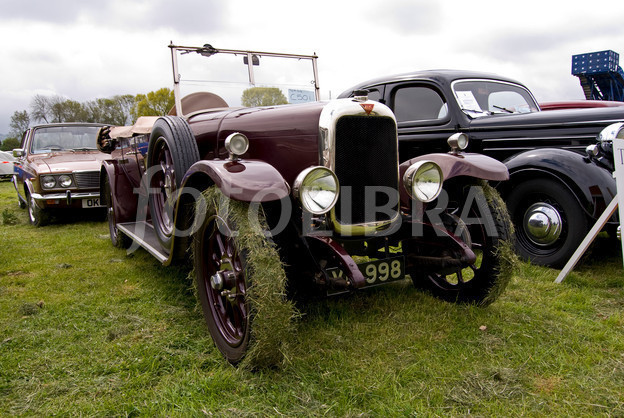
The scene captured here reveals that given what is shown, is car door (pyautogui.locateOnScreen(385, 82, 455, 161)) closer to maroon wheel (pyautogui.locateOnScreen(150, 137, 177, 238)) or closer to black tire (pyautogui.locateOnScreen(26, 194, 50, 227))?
maroon wheel (pyautogui.locateOnScreen(150, 137, 177, 238))

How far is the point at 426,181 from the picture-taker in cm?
269

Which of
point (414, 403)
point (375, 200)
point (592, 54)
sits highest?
point (592, 54)

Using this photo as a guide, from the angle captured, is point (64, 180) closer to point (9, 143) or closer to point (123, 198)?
point (123, 198)

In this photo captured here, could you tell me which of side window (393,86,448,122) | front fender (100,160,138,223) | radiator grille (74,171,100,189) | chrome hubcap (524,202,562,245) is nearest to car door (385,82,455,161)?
side window (393,86,448,122)

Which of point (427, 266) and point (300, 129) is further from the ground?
point (300, 129)

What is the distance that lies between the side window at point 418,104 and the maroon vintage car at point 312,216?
189 cm

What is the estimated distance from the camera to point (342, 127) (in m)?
2.52

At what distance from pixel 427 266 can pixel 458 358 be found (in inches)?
22.9

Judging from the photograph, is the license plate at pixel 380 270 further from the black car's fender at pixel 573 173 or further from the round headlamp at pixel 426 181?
the black car's fender at pixel 573 173

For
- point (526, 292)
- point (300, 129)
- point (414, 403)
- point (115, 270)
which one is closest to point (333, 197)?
point (300, 129)

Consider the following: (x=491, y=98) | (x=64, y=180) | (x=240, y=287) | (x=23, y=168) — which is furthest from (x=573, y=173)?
(x=23, y=168)

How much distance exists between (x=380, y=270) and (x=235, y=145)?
107 centimetres

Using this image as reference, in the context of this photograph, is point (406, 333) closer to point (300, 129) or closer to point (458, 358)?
point (458, 358)

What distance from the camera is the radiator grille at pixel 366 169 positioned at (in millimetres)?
2557
